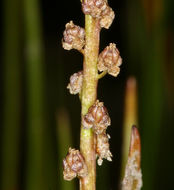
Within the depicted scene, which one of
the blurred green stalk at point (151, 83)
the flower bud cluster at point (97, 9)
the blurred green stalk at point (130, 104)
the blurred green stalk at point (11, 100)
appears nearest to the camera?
the flower bud cluster at point (97, 9)

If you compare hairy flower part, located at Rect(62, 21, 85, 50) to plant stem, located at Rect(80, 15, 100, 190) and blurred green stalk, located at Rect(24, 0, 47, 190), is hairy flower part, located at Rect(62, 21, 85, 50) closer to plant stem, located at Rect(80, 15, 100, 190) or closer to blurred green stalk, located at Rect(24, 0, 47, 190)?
plant stem, located at Rect(80, 15, 100, 190)

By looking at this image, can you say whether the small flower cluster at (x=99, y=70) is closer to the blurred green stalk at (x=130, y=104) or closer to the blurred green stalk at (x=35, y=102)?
the blurred green stalk at (x=130, y=104)

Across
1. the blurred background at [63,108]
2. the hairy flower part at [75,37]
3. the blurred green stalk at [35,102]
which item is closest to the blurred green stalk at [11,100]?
the blurred background at [63,108]

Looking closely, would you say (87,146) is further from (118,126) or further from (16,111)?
(118,126)

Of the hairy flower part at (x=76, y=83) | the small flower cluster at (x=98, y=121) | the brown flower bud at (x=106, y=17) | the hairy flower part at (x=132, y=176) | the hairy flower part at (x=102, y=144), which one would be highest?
the brown flower bud at (x=106, y=17)

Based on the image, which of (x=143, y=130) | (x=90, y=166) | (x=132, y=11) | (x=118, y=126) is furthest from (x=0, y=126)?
(x=90, y=166)

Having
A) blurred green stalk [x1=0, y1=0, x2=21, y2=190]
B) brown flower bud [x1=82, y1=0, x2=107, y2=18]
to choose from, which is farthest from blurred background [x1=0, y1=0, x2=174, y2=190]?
brown flower bud [x1=82, y1=0, x2=107, y2=18]

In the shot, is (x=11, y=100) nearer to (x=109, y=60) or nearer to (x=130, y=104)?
(x=130, y=104)
